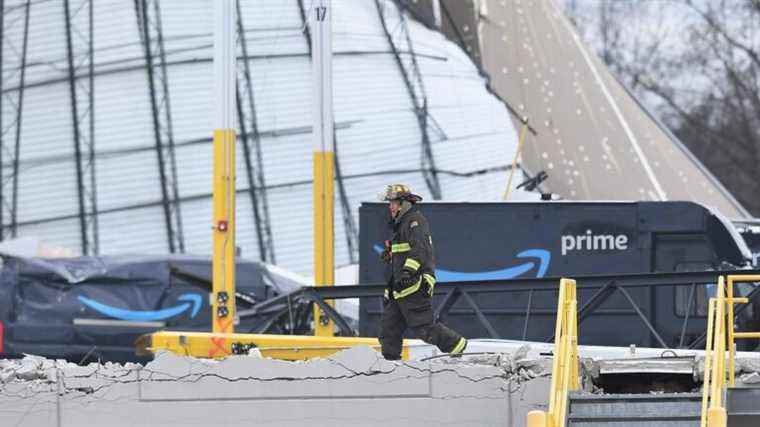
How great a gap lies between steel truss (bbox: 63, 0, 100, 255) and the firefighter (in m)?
22.2

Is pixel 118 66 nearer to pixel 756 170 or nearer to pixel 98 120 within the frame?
pixel 98 120

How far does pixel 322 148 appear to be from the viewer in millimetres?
21781

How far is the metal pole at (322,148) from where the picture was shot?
858 inches

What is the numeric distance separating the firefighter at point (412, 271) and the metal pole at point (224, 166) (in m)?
6.67

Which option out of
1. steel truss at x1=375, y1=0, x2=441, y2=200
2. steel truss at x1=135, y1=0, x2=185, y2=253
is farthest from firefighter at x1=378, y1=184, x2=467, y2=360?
steel truss at x1=375, y1=0, x2=441, y2=200

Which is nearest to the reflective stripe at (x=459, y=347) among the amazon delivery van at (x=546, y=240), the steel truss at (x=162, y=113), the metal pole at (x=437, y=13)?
the amazon delivery van at (x=546, y=240)

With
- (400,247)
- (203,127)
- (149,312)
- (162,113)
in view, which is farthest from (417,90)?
(400,247)

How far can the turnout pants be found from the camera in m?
14.2

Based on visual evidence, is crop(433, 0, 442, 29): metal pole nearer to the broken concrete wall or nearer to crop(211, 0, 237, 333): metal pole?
crop(211, 0, 237, 333): metal pole

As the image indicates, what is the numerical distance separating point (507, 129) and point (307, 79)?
4.52 meters

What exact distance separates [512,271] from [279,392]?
6464 millimetres

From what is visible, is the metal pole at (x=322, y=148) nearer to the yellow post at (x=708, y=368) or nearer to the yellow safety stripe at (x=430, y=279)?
the yellow safety stripe at (x=430, y=279)

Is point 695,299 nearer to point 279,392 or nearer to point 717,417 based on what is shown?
point 279,392

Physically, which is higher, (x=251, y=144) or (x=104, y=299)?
(x=251, y=144)
